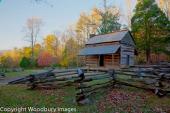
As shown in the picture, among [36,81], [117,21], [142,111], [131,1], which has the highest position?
[131,1]

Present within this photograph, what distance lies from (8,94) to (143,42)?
84.3 ft

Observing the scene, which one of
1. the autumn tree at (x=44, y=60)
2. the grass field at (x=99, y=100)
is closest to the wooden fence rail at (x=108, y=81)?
the grass field at (x=99, y=100)

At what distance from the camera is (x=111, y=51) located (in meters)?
26.0

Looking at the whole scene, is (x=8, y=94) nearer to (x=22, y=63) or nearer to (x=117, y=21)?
(x=22, y=63)

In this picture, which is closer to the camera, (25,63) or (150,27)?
(150,27)

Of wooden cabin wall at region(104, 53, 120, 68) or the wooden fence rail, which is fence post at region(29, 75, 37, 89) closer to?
the wooden fence rail

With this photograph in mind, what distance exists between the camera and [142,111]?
28.7 feet

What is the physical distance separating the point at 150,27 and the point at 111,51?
10396 millimetres

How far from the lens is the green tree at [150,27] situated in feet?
107

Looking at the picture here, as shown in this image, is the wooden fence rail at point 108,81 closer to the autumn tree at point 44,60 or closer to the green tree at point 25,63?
the green tree at point 25,63

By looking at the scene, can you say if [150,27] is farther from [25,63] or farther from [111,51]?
[25,63]

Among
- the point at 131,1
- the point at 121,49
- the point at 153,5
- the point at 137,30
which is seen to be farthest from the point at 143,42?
the point at 131,1

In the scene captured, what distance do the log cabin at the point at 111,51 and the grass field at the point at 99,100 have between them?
14.7 meters

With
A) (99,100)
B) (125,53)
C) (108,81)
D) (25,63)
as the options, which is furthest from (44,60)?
(99,100)
